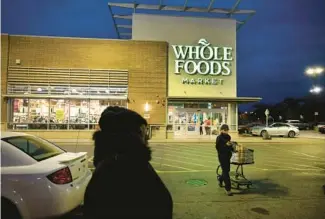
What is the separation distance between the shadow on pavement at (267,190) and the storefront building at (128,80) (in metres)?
20.0

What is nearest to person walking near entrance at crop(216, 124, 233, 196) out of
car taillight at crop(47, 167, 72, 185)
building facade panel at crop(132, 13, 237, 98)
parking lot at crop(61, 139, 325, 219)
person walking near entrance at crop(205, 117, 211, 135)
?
parking lot at crop(61, 139, 325, 219)

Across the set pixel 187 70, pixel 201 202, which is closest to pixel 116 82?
pixel 187 70

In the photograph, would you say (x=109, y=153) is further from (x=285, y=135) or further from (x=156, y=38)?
(x=285, y=135)

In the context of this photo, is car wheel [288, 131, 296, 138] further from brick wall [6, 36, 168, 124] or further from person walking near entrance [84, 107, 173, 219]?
person walking near entrance [84, 107, 173, 219]

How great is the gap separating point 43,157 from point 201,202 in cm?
358

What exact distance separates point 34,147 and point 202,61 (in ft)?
88.1

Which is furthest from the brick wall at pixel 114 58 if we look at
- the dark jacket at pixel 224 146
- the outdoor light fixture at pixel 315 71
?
the dark jacket at pixel 224 146

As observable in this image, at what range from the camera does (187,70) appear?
102ft

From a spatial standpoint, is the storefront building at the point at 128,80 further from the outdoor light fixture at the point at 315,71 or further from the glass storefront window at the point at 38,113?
the outdoor light fixture at the point at 315,71

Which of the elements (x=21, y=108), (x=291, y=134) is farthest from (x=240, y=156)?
(x=291, y=134)

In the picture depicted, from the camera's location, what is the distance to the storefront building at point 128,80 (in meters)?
28.5

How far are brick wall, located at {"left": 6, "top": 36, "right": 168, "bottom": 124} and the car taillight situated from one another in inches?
946

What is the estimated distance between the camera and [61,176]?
484 cm

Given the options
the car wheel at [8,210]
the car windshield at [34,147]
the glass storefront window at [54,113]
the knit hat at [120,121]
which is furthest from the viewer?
the glass storefront window at [54,113]
